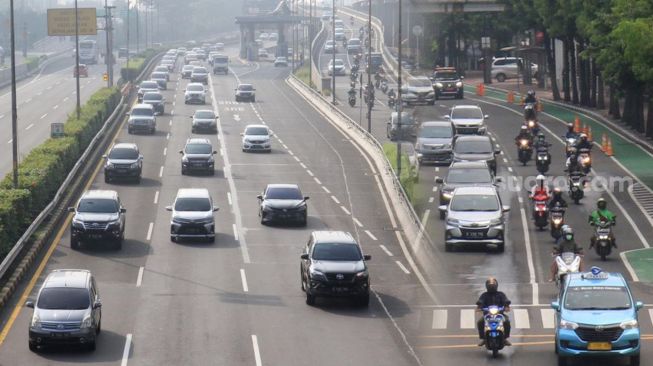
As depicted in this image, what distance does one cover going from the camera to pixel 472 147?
182 feet

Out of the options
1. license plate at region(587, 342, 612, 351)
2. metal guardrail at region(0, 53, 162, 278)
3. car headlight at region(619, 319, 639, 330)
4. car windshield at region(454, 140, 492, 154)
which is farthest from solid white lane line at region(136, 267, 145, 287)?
car windshield at region(454, 140, 492, 154)

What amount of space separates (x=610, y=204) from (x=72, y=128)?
26627mm

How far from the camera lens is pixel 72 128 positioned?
6569 centimetres

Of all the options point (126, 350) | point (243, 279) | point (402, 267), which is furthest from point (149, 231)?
point (126, 350)

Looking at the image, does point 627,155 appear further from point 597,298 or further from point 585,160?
point 597,298

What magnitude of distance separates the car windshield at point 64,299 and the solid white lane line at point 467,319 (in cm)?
811

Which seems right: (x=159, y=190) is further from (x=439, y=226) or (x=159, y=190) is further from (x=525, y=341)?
(x=525, y=341)

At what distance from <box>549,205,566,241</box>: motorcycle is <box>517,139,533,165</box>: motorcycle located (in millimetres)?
17494

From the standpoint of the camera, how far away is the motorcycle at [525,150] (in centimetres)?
6047

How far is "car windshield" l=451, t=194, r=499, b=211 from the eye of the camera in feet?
139

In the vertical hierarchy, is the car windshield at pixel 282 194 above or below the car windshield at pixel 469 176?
below

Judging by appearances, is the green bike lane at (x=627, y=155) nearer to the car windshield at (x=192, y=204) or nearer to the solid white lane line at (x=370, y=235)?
the solid white lane line at (x=370, y=235)

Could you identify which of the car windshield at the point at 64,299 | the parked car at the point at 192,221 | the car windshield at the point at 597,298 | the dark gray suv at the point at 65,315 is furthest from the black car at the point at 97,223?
the car windshield at the point at 597,298

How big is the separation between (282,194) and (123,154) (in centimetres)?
1194
